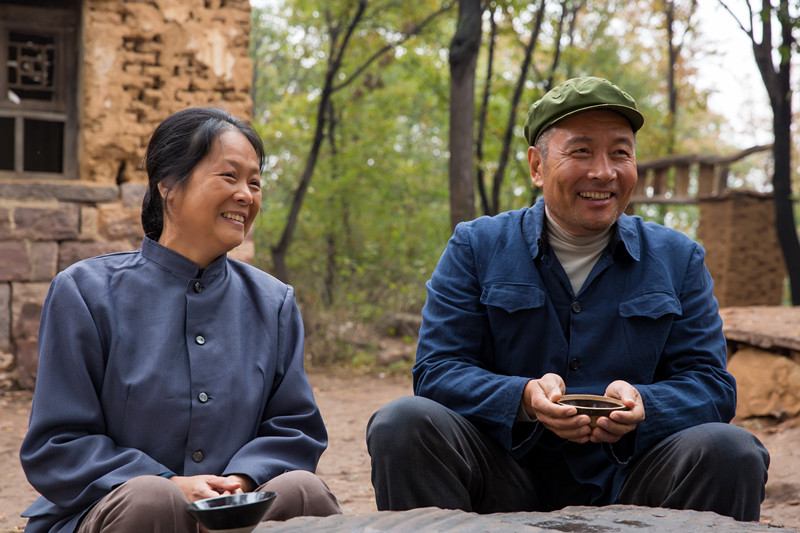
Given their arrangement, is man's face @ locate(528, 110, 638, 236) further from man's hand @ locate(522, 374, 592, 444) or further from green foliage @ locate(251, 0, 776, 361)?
green foliage @ locate(251, 0, 776, 361)

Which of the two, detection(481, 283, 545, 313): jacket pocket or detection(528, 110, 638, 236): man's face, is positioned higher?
detection(528, 110, 638, 236): man's face

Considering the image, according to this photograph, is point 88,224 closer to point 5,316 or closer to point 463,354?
point 5,316

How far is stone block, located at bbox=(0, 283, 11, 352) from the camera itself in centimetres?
619

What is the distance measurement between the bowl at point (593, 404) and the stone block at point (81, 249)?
488 centimetres

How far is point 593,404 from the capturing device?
2.21 metres

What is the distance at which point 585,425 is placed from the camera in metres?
2.17

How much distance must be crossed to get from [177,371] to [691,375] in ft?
4.75

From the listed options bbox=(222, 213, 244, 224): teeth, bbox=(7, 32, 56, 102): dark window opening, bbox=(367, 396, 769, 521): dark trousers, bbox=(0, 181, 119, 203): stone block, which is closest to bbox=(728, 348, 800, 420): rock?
bbox=(367, 396, 769, 521): dark trousers

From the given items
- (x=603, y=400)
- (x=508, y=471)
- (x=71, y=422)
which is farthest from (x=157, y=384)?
(x=603, y=400)

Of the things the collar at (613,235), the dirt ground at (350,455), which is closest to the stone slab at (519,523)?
the collar at (613,235)

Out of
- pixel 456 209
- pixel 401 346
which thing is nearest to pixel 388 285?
pixel 401 346

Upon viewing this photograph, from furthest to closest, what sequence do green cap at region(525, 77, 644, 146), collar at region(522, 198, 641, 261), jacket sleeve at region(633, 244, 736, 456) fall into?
1. collar at region(522, 198, 641, 261)
2. green cap at region(525, 77, 644, 146)
3. jacket sleeve at region(633, 244, 736, 456)

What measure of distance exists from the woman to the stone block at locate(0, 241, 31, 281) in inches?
174

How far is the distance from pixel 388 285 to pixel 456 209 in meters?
A: 3.32
